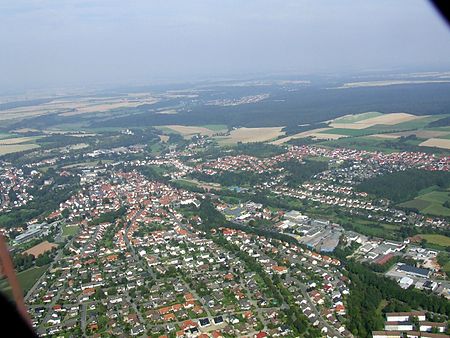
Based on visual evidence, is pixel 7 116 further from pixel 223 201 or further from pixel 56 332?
pixel 56 332

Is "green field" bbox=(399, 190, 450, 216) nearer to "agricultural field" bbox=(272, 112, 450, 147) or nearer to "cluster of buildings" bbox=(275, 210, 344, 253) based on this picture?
"cluster of buildings" bbox=(275, 210, 344, 253)

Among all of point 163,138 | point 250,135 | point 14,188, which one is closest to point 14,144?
point 163,138

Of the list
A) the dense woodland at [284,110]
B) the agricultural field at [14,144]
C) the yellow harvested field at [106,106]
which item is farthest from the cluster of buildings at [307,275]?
the yellow harvested field at [106,106]

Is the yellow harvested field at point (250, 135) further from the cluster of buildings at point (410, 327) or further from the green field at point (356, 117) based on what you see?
the cluster of buildings at point (410, 327)

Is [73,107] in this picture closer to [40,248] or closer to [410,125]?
[410,125]

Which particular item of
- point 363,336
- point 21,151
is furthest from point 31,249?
point 21,151

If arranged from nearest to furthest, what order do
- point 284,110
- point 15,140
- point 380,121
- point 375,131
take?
point 375,131 → point 380,121 → point 15,140 → point 284,110

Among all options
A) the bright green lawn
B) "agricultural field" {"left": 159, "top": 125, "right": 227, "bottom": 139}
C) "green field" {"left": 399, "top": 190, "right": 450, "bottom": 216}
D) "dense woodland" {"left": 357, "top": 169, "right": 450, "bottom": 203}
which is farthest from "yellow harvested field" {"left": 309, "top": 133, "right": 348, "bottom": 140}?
the bright green lawn
